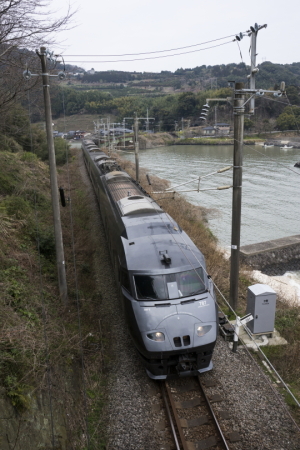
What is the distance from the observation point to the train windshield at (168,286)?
707 cm

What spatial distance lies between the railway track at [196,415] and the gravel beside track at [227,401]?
14 cm

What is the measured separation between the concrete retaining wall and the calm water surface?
9.15 feet

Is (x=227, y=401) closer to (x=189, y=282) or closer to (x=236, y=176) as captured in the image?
(x=189, y=282)

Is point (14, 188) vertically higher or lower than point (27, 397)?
higher

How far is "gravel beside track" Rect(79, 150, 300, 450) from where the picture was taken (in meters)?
5.73

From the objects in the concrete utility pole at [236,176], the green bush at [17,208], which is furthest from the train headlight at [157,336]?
the green bush at [17,208]

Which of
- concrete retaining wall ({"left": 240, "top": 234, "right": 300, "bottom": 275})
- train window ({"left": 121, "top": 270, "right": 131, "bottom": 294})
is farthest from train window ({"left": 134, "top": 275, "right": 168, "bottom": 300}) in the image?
concrete retaining wall ({"left": 240, "top": 234, "right": 300, "bottom": 275})

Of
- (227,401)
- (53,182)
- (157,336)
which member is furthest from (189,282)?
(53,182)

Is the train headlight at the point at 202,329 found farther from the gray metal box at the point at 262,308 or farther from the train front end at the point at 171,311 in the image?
the gray metal box at the point at 262,308

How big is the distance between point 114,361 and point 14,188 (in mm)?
9458

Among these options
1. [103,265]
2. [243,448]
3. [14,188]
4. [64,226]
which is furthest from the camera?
[64,226]

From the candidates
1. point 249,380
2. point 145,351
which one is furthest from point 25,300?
point 249,380

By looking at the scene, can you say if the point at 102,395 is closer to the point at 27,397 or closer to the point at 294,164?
the point at 27,397

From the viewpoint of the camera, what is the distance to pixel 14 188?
1459 centimetres
